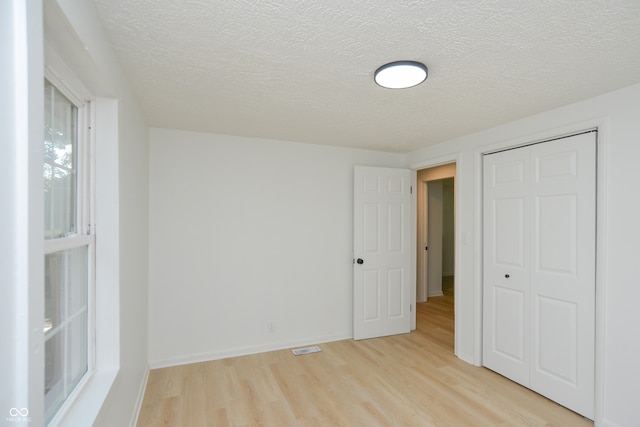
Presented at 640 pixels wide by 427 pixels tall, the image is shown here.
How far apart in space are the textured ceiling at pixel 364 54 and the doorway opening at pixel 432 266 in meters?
2.73

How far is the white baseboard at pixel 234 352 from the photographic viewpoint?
3086 mm

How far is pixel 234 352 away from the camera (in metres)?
3.34

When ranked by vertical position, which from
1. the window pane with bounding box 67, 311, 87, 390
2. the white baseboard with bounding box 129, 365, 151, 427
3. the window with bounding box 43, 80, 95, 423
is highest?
the window with bounding box 43, 80, 95, 423

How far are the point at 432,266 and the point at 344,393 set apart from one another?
4117mm

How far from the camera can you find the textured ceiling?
1339mm

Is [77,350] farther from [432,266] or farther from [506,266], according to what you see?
[432,266]

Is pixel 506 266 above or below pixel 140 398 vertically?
above

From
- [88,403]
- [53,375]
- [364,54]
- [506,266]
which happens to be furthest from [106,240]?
[506,266]

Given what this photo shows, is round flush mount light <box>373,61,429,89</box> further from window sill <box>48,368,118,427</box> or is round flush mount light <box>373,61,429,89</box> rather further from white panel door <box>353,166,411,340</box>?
window sill <box>48,368,118,427</box>

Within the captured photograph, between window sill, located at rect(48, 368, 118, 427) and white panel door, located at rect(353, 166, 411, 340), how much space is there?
2.81 meters

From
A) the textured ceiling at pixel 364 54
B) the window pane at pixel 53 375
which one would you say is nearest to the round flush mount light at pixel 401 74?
the textured ceiling at pixel 364 54

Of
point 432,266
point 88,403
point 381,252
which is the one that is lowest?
point 432,266

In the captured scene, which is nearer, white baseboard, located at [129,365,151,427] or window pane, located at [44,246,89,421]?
window pane, located at [44,246,89,421]

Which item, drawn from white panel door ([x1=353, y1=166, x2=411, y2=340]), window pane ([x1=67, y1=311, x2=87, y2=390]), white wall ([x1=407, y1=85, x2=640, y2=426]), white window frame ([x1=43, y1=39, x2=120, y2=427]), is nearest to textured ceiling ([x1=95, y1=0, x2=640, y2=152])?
white wall ([x1=407, y1=85, x2=640, y2=426])
